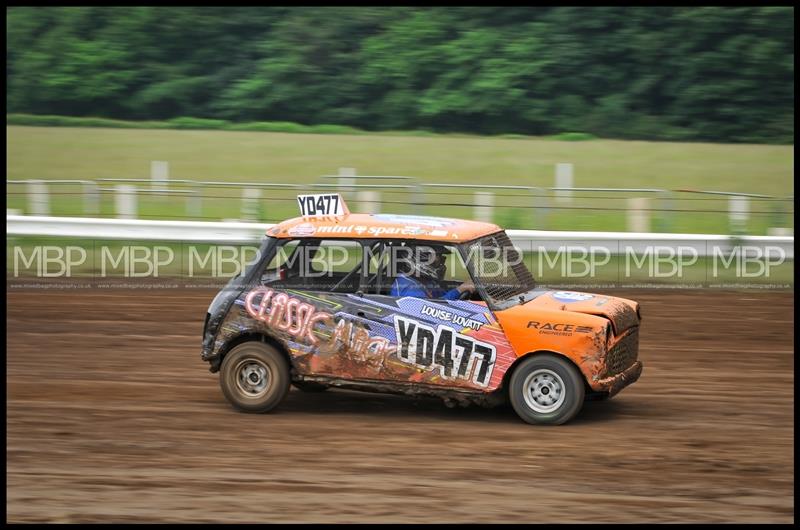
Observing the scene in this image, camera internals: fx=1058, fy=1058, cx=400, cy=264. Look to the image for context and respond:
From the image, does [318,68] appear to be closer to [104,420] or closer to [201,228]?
[201,228]

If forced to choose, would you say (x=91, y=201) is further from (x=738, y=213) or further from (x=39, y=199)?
(x=738, y=213)

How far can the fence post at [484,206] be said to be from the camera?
18.8 meters

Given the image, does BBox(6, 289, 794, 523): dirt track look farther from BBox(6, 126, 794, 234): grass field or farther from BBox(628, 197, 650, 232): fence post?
BBox(6, 126, 794, 234): grass field

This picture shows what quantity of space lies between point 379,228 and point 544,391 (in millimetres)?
1794

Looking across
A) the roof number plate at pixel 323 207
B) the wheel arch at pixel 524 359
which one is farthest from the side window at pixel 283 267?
the wheel arch at pixel 524 359

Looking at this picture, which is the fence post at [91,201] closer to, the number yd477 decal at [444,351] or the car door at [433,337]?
the car door at [433,337]

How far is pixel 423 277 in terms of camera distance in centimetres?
828

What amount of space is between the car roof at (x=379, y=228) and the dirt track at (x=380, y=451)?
4.78 feet

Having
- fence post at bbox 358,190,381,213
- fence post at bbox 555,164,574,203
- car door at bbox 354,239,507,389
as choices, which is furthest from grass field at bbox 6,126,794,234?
car door at bbox 354,239,507,389

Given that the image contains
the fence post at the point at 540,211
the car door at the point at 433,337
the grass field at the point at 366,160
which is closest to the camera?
the car door at the point at 433,337

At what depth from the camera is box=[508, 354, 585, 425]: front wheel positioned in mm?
7906

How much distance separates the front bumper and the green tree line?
59.7 ft

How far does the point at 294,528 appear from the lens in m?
5.93

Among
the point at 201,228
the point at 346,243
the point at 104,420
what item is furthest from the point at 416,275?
the point at 201,228
